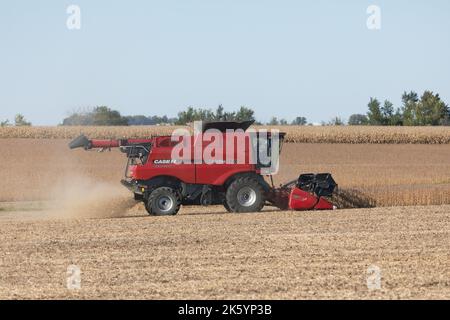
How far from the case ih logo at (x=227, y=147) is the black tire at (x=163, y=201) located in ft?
2.35

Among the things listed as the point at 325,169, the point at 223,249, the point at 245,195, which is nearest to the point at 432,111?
the point at 325,169

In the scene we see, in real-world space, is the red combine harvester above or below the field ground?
above

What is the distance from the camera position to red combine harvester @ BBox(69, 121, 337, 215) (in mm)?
20969

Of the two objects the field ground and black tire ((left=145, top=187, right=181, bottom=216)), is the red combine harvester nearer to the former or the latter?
black tire ((left=145, top=187, right=181, bottom=216))

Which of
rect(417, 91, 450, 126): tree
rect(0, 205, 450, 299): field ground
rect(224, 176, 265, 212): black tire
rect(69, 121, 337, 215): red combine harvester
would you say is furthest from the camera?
rect(417, 91, 450, 126): tree

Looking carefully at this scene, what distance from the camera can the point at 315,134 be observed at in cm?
5516

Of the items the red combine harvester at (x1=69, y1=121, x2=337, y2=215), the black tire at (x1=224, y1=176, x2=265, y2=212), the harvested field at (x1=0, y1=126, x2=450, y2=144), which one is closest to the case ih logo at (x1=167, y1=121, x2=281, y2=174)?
the red combine harvester at (x1=69, y1=121, x2=337, y2=215)

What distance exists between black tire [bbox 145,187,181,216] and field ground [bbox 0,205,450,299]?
0.53 m

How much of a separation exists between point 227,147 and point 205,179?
89 centimetres

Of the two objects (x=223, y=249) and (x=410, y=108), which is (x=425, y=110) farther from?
(x=223, y=249)

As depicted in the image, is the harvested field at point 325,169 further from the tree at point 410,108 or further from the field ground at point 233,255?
the tree at point 410,108

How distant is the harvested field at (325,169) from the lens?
83.4 feet

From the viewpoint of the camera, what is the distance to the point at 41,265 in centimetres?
1385

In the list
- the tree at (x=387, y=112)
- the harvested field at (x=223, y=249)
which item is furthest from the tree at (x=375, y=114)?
the harvested field at (x=223, y=249)
